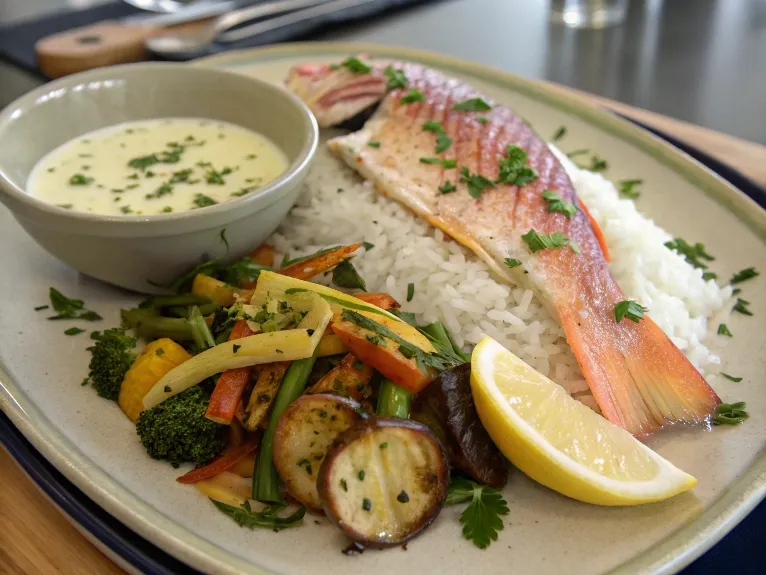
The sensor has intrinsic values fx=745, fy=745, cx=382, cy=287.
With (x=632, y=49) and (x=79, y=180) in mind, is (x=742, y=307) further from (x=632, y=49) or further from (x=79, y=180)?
(x=632, y=49)

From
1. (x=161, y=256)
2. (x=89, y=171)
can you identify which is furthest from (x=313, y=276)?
(x=89, y=171)

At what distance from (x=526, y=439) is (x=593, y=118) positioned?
1712 millimetres

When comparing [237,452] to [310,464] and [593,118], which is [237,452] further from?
[593,118]

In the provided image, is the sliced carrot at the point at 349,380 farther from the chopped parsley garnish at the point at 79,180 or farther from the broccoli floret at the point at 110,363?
the chopped parsley garnish at the point at 79,180

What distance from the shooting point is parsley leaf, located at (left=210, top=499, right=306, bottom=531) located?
4.55 ft

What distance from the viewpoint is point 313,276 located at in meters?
1.94

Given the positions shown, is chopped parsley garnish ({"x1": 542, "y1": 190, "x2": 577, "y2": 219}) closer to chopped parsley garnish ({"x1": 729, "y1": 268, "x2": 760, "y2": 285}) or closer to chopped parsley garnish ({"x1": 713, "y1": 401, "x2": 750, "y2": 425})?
chopped parsley garnish ({"x1": 729, "y1": 268, "x2": 760, "y2": 285})

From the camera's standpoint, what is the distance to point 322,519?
4.68 feet

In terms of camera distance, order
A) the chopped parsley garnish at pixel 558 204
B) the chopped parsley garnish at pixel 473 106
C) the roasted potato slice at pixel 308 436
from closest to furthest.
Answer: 1. the roasted potato slice at pixel 308 436
2. the chopped parsley garnish at pixel 558 204
3. the chopped parsley garnish at pixel 473 106

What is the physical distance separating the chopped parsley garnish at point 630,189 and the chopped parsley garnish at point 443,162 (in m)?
0.66

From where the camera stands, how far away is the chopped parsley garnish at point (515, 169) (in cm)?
211

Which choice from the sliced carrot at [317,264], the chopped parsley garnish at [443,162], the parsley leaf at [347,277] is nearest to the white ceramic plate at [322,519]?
the sliced carrot at [317,264]

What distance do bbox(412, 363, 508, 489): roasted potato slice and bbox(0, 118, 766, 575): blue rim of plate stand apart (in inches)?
16.2

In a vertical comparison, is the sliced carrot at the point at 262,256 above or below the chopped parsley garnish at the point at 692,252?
above
